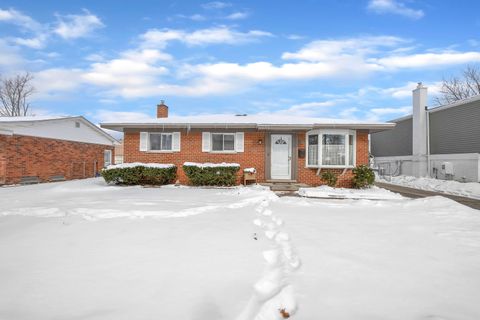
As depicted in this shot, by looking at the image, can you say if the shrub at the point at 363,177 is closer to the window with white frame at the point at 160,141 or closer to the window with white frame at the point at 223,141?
the window with white frame at the point at 223,141

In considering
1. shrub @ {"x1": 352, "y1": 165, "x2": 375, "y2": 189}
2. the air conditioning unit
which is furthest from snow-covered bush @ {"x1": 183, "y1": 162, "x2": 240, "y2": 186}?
the air conditioning unit

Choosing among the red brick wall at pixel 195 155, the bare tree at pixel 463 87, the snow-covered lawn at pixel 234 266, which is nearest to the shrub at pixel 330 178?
the red brick wall at pixel 195 155

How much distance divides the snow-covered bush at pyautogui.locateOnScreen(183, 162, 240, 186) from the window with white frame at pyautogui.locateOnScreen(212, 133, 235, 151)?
57.5 inches

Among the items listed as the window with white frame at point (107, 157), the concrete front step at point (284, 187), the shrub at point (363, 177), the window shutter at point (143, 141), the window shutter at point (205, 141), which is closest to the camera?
the concrete front step at point (284, 187)

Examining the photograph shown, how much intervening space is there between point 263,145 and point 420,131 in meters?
11.2

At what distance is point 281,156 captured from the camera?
12844 millimetres

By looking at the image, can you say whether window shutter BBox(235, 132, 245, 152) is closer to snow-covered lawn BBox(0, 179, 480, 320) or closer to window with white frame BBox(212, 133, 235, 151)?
window with white frame BBox(212, 133, 235, 151)

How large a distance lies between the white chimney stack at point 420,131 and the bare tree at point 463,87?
20358mm

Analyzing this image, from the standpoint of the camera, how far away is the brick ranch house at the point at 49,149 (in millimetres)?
14195

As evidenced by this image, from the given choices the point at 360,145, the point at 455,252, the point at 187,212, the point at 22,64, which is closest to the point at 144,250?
the point at 187,212

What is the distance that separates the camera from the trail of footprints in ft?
7.13

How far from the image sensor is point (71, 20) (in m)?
13.5

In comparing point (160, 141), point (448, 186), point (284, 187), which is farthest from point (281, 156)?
point (448, 186)

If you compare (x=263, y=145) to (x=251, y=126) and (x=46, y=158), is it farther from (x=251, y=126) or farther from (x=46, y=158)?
(x=46, y=158)
